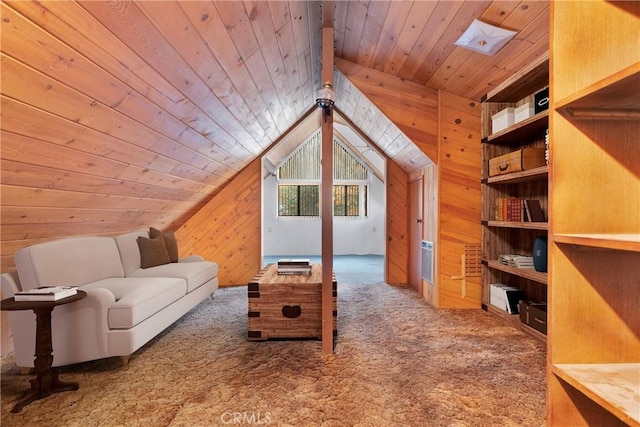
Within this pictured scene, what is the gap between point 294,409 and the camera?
60.3 inches

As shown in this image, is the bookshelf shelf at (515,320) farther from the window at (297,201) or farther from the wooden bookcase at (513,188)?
the window at (297,201)

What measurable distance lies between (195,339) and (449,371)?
1.82 meters

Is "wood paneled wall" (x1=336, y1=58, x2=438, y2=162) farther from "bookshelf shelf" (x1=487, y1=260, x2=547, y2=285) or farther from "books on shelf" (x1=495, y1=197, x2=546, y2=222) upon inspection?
"bookshelf shelf" (x1=487, y1=260, x2=547, y2=285)

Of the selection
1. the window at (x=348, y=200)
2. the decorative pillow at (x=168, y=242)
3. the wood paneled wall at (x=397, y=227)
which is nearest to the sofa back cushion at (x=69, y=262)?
the decorative pillow at (x=168, y=242)

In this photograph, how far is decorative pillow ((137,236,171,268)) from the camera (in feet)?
10.2

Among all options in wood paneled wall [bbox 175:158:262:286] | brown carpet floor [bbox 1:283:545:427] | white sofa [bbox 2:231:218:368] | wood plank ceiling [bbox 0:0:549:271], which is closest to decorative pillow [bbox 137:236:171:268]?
wood plank ceiling [bbox 0:0:549:271]

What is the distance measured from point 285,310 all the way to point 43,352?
142 cm

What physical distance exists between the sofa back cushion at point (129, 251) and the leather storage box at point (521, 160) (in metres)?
3.54

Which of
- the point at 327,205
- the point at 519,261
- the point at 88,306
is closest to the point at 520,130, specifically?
the point at 519,261

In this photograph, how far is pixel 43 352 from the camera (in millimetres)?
1652

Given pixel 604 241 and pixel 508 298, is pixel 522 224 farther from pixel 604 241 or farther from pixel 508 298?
pixel 604 241

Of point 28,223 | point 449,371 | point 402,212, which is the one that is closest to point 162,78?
point 28,223

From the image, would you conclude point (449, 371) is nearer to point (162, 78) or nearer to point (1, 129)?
point (162, 78)

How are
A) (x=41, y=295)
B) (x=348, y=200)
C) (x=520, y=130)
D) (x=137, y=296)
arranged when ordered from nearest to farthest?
1. (x=41, y=295)
2. (x=137, y=296)
3. (x=520, y=130)
4. (x=348, y=200)
